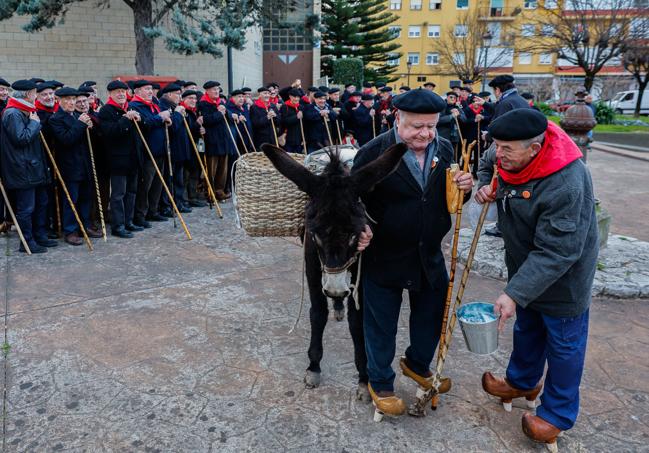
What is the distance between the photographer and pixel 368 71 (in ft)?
133

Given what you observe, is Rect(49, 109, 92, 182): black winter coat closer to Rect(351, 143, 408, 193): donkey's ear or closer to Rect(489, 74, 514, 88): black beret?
Rect(351, 143, 408, 193): donkey's ear

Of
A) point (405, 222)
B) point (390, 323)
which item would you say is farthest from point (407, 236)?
point (390, 323)

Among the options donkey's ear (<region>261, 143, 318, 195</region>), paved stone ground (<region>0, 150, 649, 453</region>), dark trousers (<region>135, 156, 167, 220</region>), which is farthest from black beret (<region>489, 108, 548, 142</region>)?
dark trousers (<region>135, 156, 167, 220</region>)

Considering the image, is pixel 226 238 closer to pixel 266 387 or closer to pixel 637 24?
pixel 266 387

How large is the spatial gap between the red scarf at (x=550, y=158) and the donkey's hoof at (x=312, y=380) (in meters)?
1.97

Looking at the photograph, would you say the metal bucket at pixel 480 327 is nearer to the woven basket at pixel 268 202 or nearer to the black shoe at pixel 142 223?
the woven basket at pixel 268 202

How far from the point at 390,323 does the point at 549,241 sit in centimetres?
111

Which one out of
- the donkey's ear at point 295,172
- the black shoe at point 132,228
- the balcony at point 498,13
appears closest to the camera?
the donkey's ear at point 295,172

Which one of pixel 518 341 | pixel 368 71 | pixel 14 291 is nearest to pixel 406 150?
pixel 518 341

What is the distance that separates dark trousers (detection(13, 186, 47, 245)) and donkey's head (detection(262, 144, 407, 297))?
17.4 feet

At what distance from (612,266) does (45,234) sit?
24.1 feet

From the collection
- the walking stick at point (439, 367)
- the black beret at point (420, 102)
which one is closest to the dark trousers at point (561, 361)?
the walking stick at point (439, 367)

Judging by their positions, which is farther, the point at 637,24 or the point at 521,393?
the point at 637,24

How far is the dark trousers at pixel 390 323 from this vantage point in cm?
323
